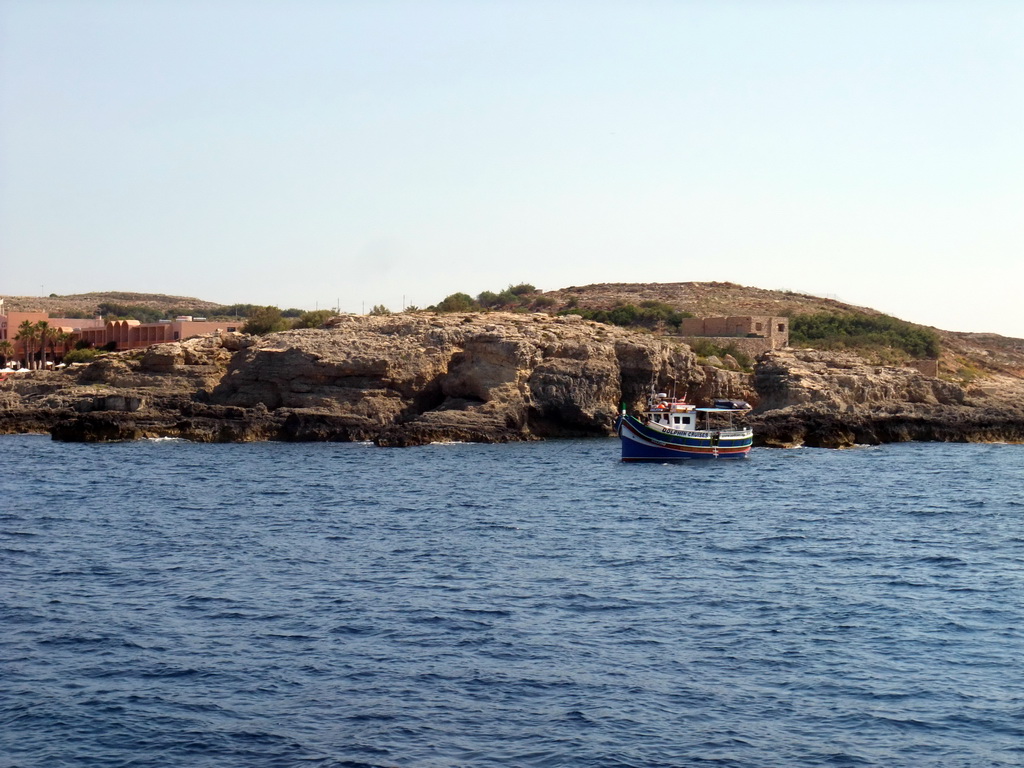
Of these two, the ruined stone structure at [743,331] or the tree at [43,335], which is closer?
the ruined stone structure at [743,331]

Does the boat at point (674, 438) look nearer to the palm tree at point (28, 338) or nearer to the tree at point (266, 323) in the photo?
the tree at point (266, 323)

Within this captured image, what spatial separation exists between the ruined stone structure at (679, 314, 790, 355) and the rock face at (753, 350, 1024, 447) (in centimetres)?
1053

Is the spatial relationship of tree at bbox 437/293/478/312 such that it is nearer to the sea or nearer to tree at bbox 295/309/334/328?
tree at bbox 295/309/334/328

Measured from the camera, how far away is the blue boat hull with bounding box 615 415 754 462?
169 ft

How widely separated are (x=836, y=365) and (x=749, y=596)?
50.3 metres

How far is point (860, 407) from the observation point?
6625 centimetres

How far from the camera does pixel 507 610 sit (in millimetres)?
21516

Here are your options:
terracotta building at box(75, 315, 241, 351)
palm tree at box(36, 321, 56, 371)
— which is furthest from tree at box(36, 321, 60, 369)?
terracotta building at box(75, 315, 241, 351)

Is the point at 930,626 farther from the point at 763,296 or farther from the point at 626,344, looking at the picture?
the point at 763,296

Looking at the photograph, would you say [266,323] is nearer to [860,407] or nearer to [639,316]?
[639,316]

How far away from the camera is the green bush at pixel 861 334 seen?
93.5 m

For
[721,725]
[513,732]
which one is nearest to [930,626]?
[721,725]

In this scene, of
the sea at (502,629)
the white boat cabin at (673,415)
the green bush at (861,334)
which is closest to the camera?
the sea at (502,629)

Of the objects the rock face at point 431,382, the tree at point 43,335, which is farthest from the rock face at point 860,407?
the tree at point 43,335
